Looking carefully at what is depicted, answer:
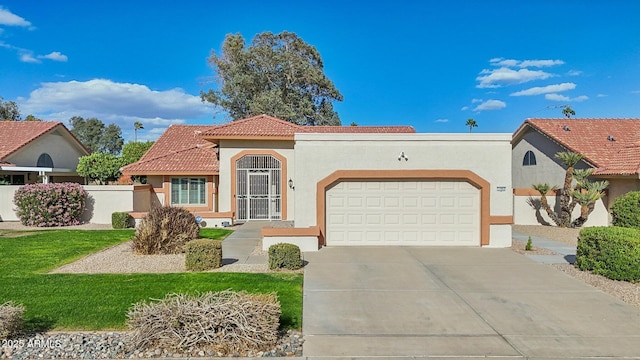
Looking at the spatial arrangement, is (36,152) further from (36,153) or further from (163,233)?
(163,233)

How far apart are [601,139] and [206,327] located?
23.5 meters

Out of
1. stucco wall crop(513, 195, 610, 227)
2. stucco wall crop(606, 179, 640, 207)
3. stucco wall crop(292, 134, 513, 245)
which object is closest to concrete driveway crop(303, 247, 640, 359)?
stucco wall crop(292, 134, 513, 245)

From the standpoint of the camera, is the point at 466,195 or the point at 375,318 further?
the point at 466,195

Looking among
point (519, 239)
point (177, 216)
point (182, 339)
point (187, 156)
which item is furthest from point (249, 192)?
point (182, 339)

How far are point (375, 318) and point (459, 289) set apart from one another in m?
2.64

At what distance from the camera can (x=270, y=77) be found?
41031 millimetres

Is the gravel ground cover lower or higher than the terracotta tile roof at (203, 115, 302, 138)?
lower

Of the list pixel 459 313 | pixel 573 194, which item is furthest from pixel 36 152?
pixel 573 194

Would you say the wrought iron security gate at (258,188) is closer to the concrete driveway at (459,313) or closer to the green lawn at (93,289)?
the green lawn at (93,289)

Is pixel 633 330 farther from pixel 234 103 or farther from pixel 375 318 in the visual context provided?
pixel 234 103

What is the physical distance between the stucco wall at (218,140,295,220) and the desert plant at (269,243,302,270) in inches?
394

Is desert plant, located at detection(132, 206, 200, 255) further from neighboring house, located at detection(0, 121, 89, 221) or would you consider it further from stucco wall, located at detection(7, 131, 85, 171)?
stucco wall, located at detection(7, 131, 85, 171)

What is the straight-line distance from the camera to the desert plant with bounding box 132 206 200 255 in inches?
485

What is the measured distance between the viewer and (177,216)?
1320cm
